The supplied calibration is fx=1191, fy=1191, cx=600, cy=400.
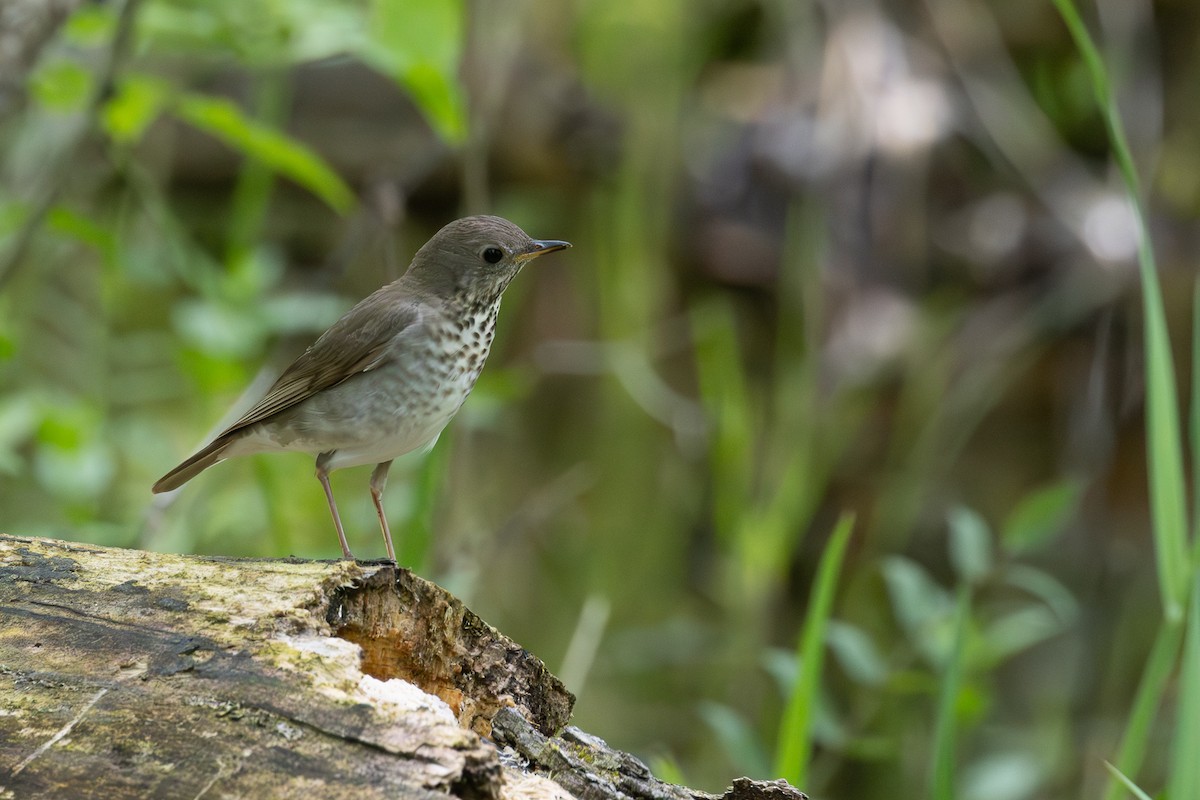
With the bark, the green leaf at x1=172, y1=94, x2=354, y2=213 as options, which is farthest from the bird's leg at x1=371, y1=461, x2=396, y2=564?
the bark

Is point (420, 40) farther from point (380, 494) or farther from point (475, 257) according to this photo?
point (380, 494)

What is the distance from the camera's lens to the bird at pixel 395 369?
9.29 ft

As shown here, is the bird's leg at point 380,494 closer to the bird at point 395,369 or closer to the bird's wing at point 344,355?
the bird at point 395,369

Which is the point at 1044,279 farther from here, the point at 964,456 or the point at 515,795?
the point at 515,795

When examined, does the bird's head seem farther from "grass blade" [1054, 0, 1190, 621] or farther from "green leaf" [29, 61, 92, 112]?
"grass blade" [1054, 0, 1190, 621]

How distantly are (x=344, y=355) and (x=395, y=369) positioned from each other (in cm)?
16

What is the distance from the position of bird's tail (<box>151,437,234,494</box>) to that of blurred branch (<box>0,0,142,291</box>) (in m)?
0.89

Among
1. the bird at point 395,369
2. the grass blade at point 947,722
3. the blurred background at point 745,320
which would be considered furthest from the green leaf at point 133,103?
the grass blade at point 947,722

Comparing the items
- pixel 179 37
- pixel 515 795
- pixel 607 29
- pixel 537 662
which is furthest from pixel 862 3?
Answer: pixel 515 795

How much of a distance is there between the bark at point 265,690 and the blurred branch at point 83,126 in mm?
1629

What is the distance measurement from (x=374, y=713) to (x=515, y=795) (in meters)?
0.24

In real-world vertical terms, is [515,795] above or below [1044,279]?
below

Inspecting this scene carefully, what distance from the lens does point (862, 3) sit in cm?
566

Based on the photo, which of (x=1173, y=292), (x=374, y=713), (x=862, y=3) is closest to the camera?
(x=374, y=713)
